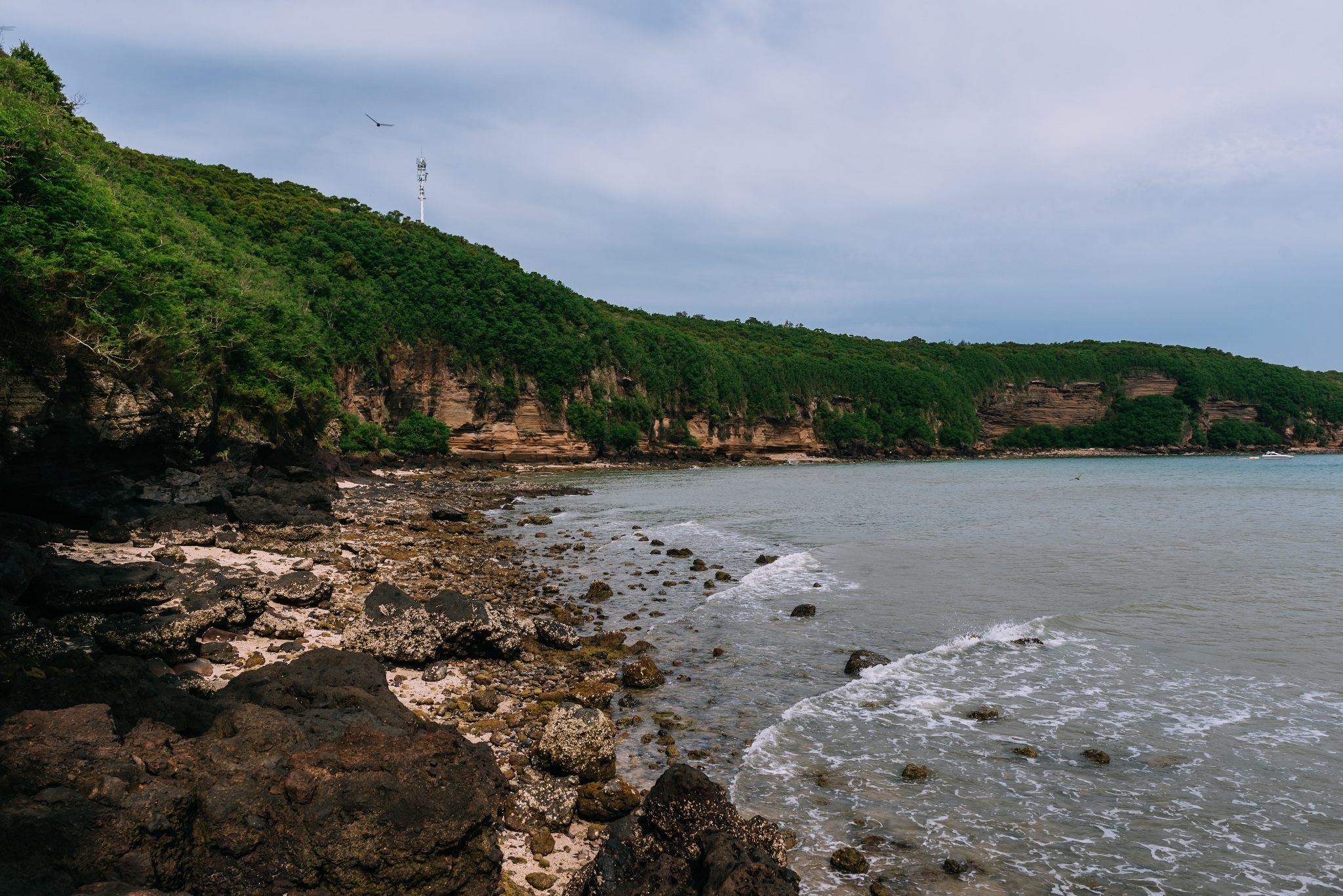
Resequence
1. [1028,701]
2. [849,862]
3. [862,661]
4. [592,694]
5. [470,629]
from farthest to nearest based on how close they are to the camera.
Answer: [862,661] → [470,629] → [1028,701] → [592,694] → [849,862]

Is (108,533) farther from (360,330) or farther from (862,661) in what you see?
(360,330)

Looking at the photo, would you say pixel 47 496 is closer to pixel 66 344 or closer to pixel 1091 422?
pixel 66 344

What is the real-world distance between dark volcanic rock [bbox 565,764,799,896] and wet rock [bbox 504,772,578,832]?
0.98 metres

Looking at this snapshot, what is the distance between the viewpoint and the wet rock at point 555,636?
1058cm

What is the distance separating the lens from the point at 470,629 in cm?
936

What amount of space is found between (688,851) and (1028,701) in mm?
5948

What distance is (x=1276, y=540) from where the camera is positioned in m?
20.7

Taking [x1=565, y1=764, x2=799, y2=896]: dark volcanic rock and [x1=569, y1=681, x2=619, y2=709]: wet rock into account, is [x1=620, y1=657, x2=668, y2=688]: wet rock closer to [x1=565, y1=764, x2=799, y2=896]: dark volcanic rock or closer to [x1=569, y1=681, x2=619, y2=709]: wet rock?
[x1=569, y1=681, x2=619, y2=709]: wet rock

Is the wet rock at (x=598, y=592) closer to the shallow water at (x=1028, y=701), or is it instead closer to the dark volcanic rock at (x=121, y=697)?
the shallow water at (x=1028, y=701)

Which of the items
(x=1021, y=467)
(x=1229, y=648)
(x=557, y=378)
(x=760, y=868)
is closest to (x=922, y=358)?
(x=1021, y=467)

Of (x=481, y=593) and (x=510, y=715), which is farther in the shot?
(x=481, y=593)

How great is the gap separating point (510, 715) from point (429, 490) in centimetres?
3412

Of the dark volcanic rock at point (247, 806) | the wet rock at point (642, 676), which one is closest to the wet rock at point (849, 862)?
the dark volcanic rock at point (247, 806)

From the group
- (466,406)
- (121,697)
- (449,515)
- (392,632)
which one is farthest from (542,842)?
(466,406)
